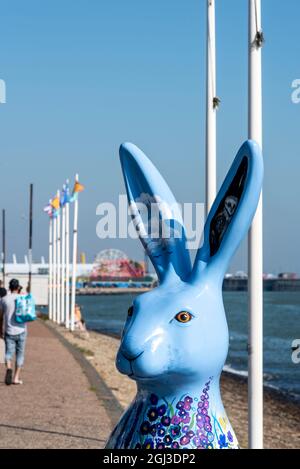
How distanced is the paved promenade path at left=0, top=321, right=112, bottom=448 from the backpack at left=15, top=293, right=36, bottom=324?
3.45 ft

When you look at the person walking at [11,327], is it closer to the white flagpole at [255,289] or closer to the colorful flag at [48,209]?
the white flagpole at [255,289]

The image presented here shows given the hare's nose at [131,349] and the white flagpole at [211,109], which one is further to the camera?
the white flagpole at [211,109]

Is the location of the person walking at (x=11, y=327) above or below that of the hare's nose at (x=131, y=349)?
below

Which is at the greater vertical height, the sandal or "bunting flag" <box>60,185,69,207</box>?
"bunting flag" <box>60,185,69,207</box>

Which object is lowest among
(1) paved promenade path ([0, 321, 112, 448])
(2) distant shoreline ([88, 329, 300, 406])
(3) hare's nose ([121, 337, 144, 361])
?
(2) distant shoreline ([88, 329, 300, 406])

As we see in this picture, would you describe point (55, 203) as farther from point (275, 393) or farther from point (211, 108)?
point (211, 108)

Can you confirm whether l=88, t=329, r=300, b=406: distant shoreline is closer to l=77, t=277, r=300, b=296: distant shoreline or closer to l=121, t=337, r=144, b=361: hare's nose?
l=121, t=337, r=144, b=361: hare's nose

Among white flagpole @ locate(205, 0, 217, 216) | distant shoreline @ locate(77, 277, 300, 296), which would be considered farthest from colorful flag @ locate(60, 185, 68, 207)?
distant shoreline @ locate(77, 277, 300, 296)

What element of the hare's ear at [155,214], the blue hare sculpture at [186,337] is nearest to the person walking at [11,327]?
the hare's ear at [155,214]

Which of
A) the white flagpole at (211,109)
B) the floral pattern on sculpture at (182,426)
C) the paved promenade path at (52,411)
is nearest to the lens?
the floral pattern on sculpture at (182,426)

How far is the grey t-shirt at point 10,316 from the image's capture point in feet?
40.1

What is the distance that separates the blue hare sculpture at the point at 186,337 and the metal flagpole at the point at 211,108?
3.57 metres

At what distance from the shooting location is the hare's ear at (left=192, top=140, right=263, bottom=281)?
4512mm

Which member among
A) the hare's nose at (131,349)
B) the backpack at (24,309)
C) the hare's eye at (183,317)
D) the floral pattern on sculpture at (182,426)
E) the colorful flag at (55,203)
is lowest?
the floral pattern on sculpture at (182,426)
